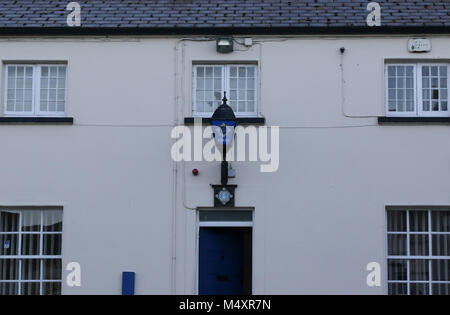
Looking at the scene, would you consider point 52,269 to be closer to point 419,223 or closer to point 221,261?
point 221,261

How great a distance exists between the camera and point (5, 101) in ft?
59.0

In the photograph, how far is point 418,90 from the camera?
17734mm

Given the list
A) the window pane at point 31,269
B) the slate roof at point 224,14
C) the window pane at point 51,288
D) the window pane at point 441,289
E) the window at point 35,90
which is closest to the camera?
the window pane at point 441,289

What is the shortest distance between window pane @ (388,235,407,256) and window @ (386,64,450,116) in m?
2.22

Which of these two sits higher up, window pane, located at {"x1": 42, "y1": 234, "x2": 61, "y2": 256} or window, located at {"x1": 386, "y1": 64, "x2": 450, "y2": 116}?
window, located at {"x1": 386, "y1": 64, "x2": 450, "y2": 116}

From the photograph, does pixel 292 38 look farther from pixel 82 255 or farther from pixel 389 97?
pixel 82 255

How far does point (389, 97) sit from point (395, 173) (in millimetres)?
1442

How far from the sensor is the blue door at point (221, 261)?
17.5 m

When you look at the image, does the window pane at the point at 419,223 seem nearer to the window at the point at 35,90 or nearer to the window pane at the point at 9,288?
the window at the point at 35,90

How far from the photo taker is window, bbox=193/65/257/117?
17906mm

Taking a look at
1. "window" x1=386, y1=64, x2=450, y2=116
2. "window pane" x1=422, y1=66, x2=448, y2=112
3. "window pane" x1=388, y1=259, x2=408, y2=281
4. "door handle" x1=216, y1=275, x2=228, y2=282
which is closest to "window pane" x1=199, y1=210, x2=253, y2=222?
"door handle" x1=216, y1=275, x2=228, y2=282

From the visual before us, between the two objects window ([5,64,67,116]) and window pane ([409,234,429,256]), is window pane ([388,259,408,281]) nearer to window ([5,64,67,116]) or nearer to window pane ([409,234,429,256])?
window pane ([409,234,429,256])

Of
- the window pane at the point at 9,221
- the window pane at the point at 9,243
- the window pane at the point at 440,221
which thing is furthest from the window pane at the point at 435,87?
the window pane at the point at 9,243
